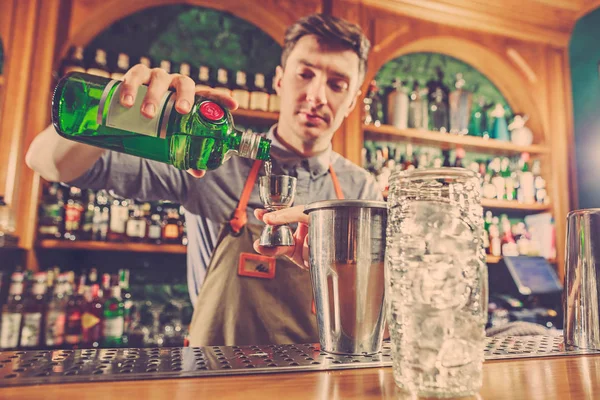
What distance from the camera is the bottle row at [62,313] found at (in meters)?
1.97

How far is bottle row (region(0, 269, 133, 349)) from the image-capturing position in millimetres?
1975

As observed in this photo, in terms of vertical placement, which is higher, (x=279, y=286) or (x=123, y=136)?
(x=123, y=136)

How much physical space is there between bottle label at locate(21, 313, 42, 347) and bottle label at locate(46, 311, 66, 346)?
43 mm

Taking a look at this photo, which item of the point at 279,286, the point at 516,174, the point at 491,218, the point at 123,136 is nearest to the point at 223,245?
the point at 279,286

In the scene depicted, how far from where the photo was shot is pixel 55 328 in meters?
2.03

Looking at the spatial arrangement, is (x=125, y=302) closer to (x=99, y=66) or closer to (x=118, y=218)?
(x=118, y=218)

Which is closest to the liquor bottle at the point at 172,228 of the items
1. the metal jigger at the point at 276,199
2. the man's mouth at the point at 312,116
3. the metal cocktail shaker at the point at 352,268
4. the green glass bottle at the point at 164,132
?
the man's mouth at the point at 312,116

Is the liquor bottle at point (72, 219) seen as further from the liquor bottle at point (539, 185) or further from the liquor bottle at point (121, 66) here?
the liquor bottle at point (539, 185)

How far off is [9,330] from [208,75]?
159 centimetres

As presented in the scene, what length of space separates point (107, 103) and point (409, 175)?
524 millimetres

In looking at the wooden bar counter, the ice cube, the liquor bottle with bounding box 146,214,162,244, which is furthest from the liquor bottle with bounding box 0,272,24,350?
the ice cube

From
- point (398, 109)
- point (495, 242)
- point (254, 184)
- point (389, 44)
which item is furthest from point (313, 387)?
point (495, 242)

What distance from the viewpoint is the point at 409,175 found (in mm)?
Answer: 485

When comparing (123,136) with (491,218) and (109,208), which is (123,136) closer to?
(109,208)
